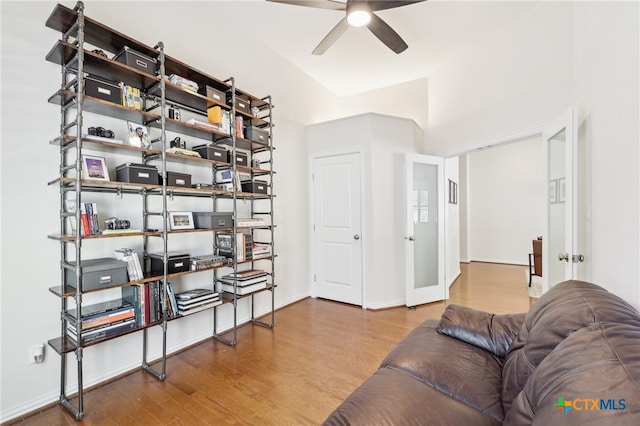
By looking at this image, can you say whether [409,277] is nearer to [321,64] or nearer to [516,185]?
[321,64]

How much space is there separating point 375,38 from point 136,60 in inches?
105

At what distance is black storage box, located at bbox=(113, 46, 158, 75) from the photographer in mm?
2102

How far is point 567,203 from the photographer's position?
219 centimetres

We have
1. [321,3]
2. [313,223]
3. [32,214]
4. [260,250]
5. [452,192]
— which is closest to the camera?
[32,214]

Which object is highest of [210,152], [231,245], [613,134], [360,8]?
[360,8]

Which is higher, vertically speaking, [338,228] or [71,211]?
[71,211]

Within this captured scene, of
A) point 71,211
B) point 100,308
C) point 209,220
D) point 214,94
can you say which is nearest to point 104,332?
point 100,308

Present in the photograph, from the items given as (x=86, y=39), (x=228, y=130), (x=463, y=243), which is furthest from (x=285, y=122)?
(x=463, y=243)

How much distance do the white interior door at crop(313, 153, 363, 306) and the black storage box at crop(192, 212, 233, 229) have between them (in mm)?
1780

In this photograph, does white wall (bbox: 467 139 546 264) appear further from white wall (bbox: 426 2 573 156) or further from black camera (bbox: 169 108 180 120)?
black camera (bbox: 169 108 180 120)

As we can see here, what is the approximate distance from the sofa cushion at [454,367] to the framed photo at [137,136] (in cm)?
230

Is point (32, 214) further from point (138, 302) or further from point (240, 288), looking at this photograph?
point (240, 288)

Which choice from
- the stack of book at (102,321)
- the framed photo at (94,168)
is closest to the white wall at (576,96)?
the stack of book at (102,321)

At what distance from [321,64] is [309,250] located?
269cm
